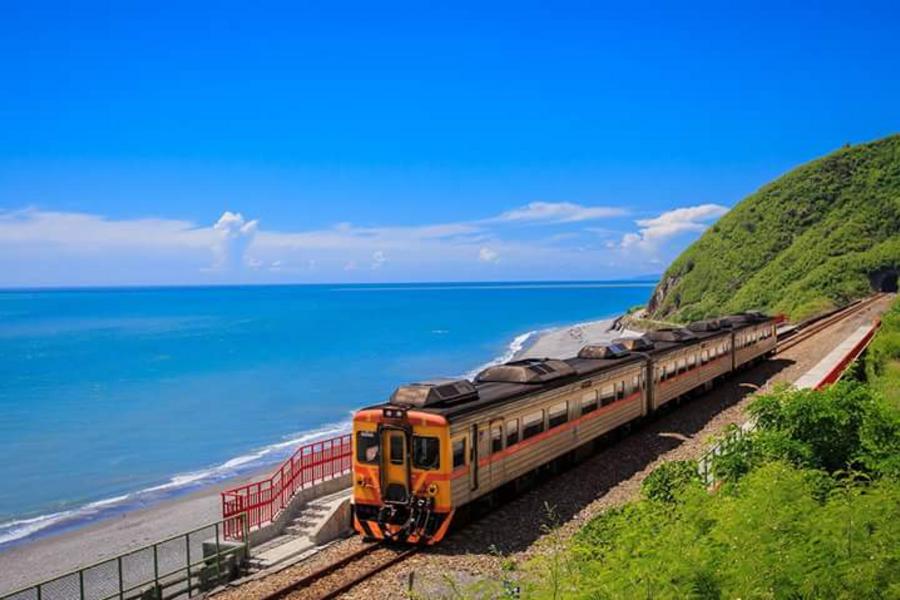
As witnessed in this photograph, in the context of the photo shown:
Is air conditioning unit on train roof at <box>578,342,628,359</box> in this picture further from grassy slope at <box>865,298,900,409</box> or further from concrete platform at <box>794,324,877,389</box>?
grassy slope at <box>865,298,900,409</box>

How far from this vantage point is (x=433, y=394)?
52.2 ft

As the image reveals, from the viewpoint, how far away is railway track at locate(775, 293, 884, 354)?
47816 millimetres

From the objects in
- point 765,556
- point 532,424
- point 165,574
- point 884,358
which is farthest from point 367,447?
point 884,358

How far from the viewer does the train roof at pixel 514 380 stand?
1595 centimetres

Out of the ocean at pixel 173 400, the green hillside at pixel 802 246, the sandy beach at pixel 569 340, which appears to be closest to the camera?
the ocean at pixel 173 400

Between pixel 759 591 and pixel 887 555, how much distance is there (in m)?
1.31

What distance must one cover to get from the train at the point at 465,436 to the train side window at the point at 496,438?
0.02 m

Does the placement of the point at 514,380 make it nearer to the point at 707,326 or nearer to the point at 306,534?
the point at 306,534

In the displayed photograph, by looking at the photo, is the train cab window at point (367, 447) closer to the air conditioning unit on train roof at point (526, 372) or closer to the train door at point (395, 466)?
the train door at point (395, 466)

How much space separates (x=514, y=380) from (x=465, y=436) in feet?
11.5

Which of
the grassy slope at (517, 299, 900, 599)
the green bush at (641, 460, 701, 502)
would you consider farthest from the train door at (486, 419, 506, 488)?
the grassy slope at (517, 299, 900, 599)

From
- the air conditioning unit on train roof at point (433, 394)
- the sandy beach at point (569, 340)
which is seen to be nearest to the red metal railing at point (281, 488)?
the air conditioning unit on train roof at point (433, 394)

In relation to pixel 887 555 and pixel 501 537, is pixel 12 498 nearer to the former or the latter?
pixel 501 537

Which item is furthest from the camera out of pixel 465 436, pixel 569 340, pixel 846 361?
pixel 569 340
